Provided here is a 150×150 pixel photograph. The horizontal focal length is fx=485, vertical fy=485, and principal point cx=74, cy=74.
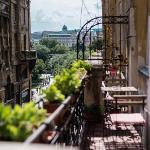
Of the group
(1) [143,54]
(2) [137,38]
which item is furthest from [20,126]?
(2) [137,38]

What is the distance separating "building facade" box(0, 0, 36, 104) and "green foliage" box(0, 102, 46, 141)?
31784 mm

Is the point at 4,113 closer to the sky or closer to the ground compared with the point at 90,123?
closer to the sky

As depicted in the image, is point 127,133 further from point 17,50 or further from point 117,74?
point 17,50

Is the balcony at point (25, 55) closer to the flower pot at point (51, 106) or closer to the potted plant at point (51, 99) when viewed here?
the potted plant at point (51, 99)

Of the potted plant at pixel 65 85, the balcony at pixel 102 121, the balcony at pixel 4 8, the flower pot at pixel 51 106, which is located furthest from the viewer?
the balcony at pixel 4 8

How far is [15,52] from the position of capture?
4197 centimetres

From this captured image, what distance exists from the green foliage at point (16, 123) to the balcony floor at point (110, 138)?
230 inches

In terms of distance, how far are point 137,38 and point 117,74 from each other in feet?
22.0

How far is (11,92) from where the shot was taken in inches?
1558

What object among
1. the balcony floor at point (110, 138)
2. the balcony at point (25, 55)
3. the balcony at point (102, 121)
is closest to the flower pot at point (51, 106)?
the balcony at point (102, 121)

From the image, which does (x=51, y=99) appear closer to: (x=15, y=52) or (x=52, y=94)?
(x=52, y=94)

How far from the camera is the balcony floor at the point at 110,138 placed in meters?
9.70

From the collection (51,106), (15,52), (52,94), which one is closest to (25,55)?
(15,52)

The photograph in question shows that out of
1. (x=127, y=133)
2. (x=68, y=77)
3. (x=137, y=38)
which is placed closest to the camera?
(x=68, y=77)
